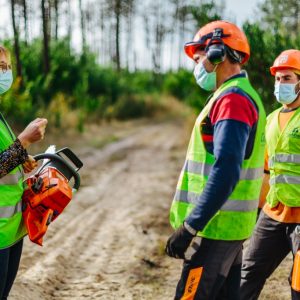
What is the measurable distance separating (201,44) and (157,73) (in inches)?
1530

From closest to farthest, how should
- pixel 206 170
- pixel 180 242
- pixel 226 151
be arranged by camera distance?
1. pixel 226 151
2. pixel 180 242
3. pixel 206 170

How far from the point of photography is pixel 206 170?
284cm

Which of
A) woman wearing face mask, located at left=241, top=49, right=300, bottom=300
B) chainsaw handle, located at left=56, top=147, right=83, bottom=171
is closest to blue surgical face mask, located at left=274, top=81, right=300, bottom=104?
woman wearing face mask, located at left=241, top=49, right=300, bottom=300

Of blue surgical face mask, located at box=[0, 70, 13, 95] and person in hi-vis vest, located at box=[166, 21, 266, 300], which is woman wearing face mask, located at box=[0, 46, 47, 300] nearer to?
blue surgical face mask, located at box=[0, 70, 13, 95]

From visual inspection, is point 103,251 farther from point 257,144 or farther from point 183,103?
point 183,103

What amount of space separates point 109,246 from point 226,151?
415 cm

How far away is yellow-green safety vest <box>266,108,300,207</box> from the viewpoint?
3771mm

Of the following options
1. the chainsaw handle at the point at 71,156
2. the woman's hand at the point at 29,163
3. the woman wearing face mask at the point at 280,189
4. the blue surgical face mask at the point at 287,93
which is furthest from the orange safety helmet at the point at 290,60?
the woman's hand at the point at 29,163

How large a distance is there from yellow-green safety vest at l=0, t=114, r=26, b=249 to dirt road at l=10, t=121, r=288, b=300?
1.83m

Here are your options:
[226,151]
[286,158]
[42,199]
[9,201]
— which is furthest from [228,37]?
[9,201]

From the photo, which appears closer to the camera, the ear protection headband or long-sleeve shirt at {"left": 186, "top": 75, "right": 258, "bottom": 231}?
long-sleeve shirt at {"left": 186, "top": 75, "right": 258, "bottom": 231}

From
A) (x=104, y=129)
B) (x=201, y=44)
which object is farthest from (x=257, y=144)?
(x=104, y=129)

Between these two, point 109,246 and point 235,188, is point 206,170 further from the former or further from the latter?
point 109,246

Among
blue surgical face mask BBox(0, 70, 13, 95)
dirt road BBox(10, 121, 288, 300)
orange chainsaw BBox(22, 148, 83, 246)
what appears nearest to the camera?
orange chainsaw BBox(22, 148, 83, 246)
